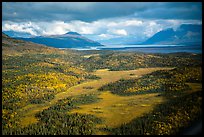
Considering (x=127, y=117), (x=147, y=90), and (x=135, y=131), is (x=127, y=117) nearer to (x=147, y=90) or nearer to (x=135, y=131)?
(x=135, y=131)

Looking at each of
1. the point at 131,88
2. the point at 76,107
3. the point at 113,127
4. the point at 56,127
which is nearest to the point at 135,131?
the point at 113,127

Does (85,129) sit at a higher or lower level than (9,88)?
lower

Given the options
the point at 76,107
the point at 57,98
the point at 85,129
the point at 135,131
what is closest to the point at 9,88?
the point at 57,98

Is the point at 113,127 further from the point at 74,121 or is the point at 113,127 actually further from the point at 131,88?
the point at 131,88

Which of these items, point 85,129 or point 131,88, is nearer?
point 85,129

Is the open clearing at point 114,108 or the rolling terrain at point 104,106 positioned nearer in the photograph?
the rolling terrain at point 104,106

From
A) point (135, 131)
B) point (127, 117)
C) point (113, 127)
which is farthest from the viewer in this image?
point (127, 117)

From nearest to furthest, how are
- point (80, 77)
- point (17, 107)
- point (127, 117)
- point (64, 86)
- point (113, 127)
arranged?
point (113, 127)
point (127, 117)
point (17, 107)
point (64, 86)
point (80, 77)

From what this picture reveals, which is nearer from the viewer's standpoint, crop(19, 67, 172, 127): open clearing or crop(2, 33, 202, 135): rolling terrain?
crop(2, 33, 202, 135): rolling terrain

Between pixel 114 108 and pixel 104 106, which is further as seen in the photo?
pixel 104 106
